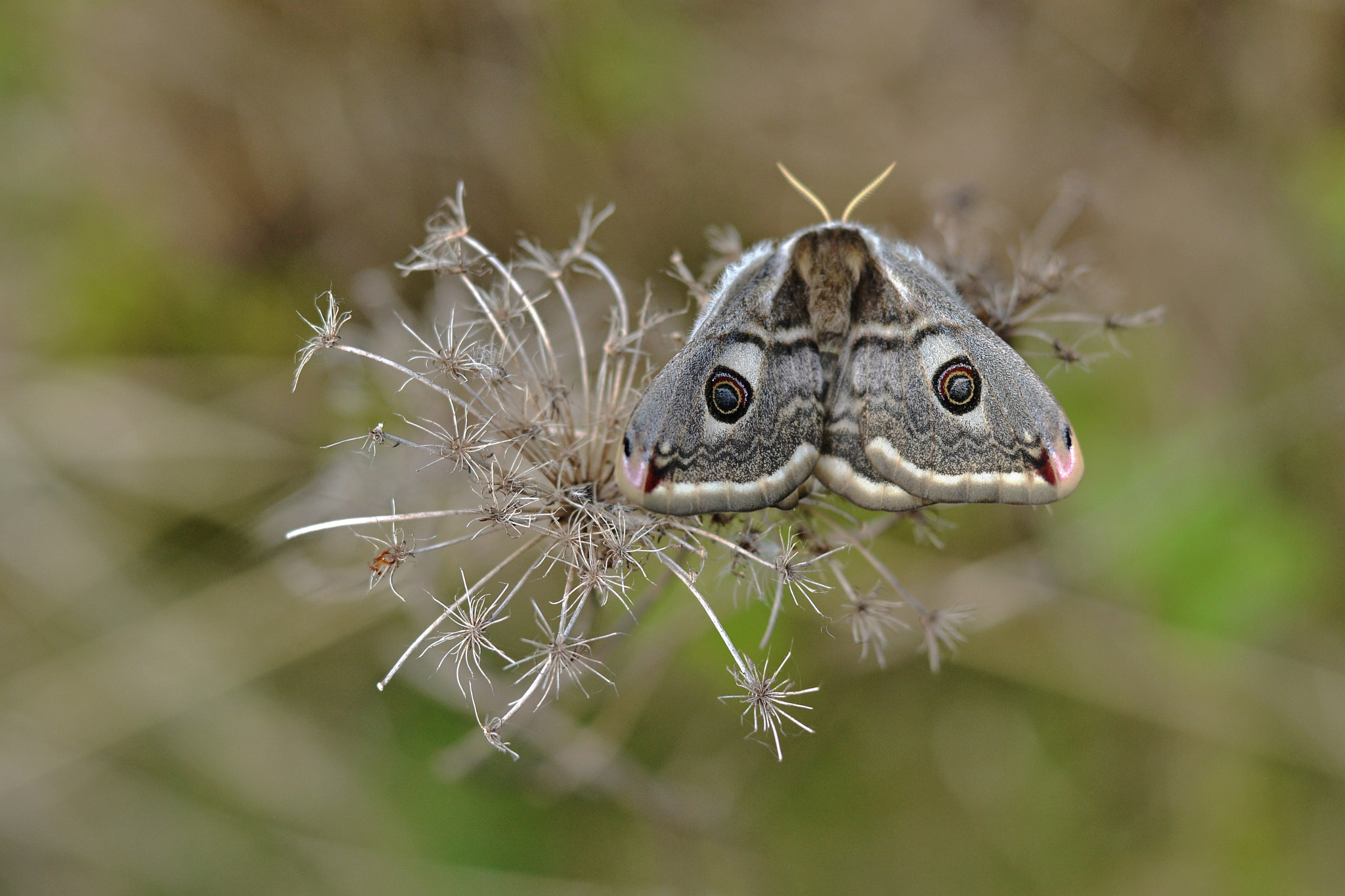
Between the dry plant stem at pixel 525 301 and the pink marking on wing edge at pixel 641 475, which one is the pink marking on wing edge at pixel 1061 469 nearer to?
the pink marking on wing edge at pixel 641 475

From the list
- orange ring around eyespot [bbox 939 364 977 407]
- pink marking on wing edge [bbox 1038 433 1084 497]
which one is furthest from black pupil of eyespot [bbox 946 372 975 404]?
pink marking on wing edge [bbox 1038 433 1084 497]

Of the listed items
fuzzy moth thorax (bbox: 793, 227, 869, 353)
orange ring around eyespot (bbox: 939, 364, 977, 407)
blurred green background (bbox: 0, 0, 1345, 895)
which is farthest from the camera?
blurred green background (bbox: 0, 0, 1345, 895)

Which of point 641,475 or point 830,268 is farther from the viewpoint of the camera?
point 830,268

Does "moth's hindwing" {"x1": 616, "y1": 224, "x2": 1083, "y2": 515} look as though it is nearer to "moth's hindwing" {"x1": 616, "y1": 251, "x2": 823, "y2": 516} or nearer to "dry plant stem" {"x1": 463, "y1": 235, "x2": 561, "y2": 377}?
"moth's hindwing" {"x1": 616, "y1": 251, "x2": 823, "y2": 516}

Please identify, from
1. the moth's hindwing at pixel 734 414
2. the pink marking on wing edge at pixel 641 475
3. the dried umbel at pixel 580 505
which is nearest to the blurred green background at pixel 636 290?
the dried umbel at pixel 580 505

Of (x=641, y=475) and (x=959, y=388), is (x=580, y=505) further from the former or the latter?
(x=959, y=388)

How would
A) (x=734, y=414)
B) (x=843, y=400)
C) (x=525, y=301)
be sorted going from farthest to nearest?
(x=525, y=301) → (x=843, y=400) → (x=734, y=414)

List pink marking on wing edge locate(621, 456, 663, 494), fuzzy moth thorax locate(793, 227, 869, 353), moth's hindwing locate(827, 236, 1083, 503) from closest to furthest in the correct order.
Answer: pink marking on wing edge locate(621, 456, 663, 494) → moth's hindwing locate(827, 236, 1083, 503) → fuzzy moth thorax locate(793, 227, 869, 353)

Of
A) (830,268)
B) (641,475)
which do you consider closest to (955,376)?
(830,268)
